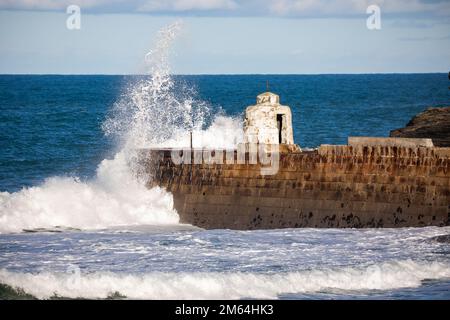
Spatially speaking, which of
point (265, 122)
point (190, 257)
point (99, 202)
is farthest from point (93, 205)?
point (190, 257)

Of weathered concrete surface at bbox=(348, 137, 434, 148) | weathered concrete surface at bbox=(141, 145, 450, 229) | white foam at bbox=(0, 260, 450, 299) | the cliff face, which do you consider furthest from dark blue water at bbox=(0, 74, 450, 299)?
the cliff face

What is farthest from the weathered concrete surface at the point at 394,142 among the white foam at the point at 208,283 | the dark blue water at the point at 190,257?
the white foam at the point at 208,283

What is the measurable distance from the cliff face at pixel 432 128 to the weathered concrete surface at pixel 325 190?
5046 millimetres

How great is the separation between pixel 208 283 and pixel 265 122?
24.7ft

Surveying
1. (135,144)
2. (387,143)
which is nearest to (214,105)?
(135,144)

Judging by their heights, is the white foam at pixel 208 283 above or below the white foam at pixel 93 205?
below

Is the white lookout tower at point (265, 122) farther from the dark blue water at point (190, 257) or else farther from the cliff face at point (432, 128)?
the cliff face at point (432, 128)

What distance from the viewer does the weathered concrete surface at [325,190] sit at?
72.9 ft

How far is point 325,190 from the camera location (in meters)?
23.0

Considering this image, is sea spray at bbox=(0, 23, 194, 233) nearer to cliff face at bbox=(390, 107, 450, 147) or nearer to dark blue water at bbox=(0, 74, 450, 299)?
dark blue water at bbox=(0, 74, 450, 299)

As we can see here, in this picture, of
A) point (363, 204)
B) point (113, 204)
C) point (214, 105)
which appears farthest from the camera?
point (214, 105)

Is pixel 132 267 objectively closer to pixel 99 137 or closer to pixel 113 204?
pixel 113 204

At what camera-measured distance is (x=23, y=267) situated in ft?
63.6
